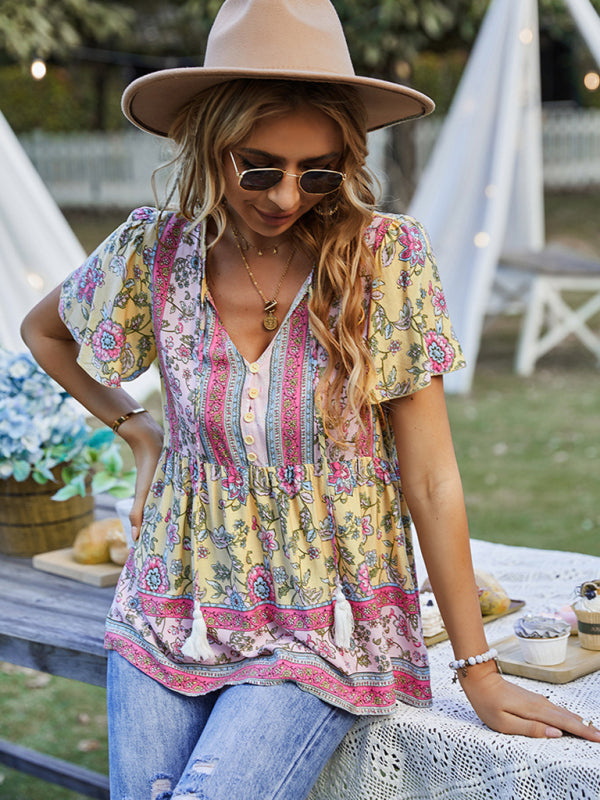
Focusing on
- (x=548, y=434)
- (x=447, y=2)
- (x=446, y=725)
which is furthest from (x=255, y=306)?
(x=447, y=2)

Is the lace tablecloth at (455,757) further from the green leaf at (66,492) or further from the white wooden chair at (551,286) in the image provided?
the white wooden chair at (551,286)

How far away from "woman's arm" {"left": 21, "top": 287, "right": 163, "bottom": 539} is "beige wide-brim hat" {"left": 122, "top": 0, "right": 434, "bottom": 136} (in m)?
0.50

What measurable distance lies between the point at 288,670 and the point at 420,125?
44.5 feet

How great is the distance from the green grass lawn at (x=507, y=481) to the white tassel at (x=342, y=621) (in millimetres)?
1802

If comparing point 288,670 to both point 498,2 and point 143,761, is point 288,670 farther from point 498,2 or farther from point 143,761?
point 498,2

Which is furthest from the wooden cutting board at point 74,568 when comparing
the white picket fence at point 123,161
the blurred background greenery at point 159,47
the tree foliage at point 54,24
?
the white picket fence at point 123,161

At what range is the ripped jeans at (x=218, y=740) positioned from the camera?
4.83ft

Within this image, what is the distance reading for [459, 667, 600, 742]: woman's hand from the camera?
4.93ft

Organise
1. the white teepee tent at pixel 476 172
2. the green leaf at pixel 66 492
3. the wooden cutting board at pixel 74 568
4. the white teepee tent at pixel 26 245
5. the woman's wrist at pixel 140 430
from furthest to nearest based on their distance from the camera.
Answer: the white teepee tent at pixel 476 172 → the white teepee tent at pixel 26 245 → the green leaf at pixel 66 492 → the wooden cutting board at pixel 74 568 → the woman's wrist at pixel 140 430

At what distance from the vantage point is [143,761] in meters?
1.57

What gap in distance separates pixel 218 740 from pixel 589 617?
691 millimetres

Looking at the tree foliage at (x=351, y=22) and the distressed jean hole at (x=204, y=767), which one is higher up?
the tree foliage at (x=351, y=22)

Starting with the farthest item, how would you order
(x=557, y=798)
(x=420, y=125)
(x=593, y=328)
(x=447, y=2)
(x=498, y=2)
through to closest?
(x=420, y=125) → (x=447, y=2) → (x=593, y=328) → (x=498, y=2) → (x=557, y=798)

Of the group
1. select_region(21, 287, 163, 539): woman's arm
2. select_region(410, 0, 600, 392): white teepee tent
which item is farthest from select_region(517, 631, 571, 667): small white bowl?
select_region(410, 0, 600, 392): white teepee tent
